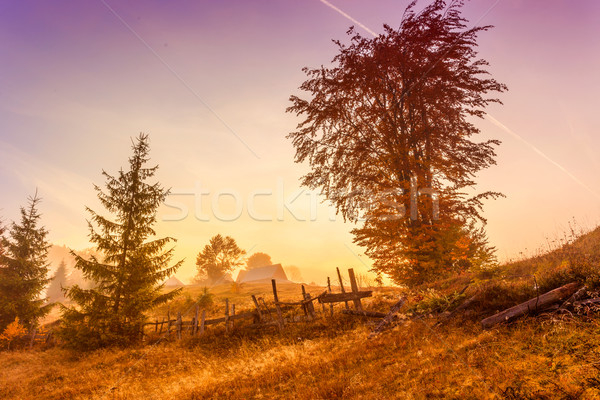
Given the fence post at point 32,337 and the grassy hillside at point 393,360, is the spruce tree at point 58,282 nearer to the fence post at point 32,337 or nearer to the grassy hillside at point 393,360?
the fence post at point 32,337

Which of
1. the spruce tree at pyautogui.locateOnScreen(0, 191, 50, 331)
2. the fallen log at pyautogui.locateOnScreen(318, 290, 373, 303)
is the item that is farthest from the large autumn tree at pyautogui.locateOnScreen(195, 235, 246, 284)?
the fallen log at pyautogui.locateOnScreen(318, 290, 373, 303)

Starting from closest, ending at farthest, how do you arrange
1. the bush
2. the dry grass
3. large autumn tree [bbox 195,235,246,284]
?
the dry grass, the bush, large autumn tree [bbox 195,235,246,284]

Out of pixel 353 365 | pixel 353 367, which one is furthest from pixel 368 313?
pixel 353 367

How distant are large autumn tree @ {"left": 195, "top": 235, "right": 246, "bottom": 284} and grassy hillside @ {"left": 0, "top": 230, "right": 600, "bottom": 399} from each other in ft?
159

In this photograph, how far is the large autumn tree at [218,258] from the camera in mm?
62469

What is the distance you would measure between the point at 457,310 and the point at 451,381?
443 cm

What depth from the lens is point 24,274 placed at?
2344 cm

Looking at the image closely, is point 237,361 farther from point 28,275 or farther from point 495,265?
point 28,275

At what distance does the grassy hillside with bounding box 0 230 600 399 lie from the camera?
427cm

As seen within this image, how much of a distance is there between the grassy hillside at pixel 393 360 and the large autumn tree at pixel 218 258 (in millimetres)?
48471

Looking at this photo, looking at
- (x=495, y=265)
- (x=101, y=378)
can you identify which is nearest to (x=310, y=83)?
(x=495, y=265)

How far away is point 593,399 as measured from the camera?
3162 millimetres

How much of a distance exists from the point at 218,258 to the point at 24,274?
41860 mm

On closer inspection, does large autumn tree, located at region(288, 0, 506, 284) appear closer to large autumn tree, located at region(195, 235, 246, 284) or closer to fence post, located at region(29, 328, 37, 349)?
fence post, located at region(29, 328, 37, 349)
